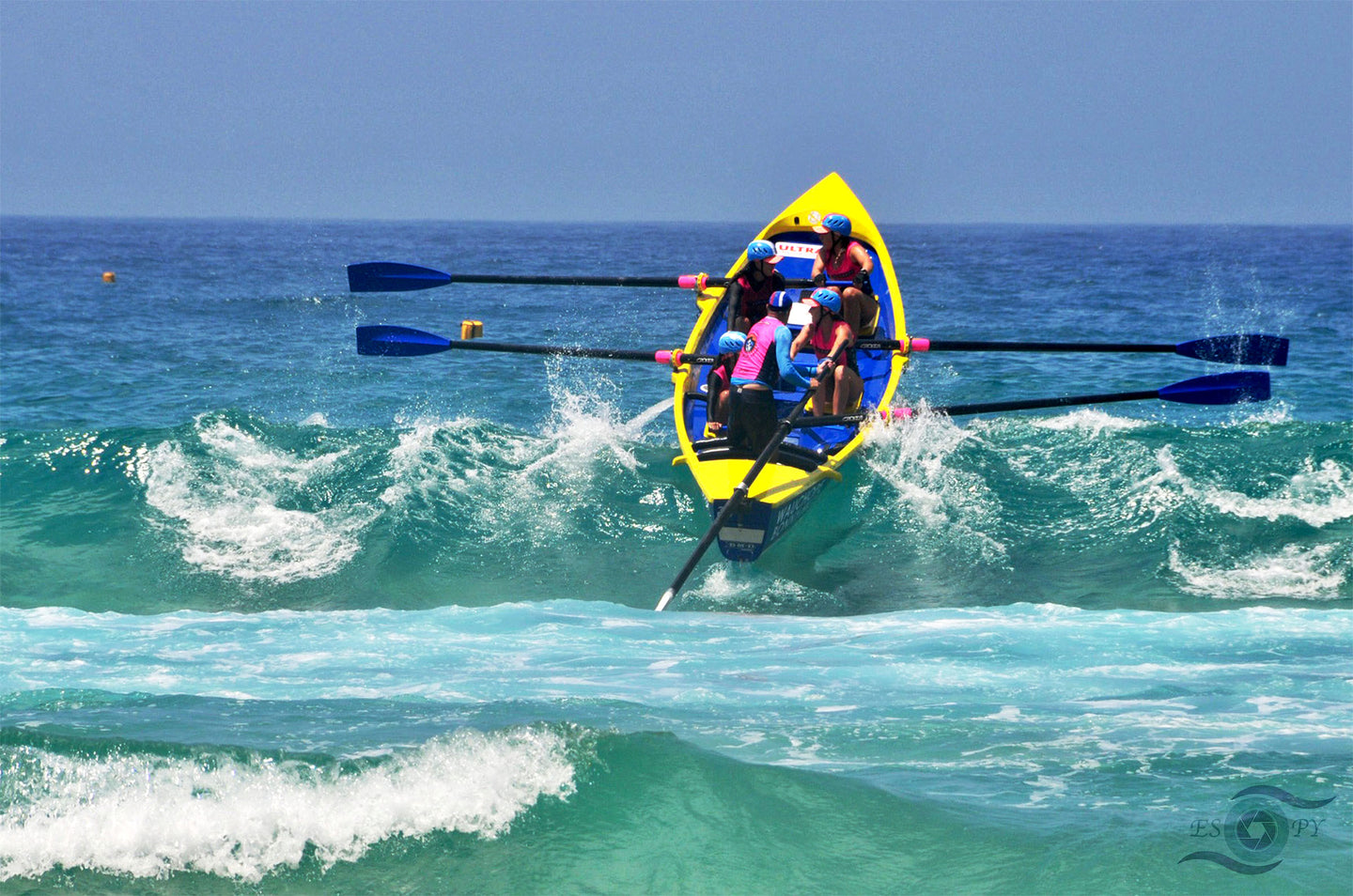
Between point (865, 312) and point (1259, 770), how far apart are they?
6.81 meters

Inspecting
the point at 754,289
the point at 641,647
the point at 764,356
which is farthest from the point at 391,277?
the point at 641,647

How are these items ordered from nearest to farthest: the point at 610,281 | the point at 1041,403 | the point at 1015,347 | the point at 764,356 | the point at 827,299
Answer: the point at 764,356, the point at 1041,403, the point at 827,299, the point at 1015,347, the point at 610,281

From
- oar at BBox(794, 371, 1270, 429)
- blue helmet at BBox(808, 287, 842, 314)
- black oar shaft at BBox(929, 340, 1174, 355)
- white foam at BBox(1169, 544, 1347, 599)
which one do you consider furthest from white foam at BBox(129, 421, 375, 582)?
white foam at BBox(1169, 544, 1347, 599)

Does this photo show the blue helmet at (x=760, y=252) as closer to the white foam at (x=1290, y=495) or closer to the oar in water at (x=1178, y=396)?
the oar in water at (x=1178, y=396)

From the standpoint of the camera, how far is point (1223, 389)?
11.0 meters

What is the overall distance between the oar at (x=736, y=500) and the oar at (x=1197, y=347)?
144 cm

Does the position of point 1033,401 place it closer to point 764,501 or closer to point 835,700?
point 764,501

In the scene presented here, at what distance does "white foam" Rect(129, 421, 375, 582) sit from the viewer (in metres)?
10.9

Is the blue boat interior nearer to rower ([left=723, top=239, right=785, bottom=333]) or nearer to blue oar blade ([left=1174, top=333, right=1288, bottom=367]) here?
rower ([left=723, top=239, right=785, bottom=333])


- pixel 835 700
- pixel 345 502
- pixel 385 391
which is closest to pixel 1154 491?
pixel 835 700

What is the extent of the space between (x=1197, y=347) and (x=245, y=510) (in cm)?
891

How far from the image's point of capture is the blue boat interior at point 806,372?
1080cm

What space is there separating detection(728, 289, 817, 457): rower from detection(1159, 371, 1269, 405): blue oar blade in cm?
324

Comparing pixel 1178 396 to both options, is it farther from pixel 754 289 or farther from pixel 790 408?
pixel 754 289
